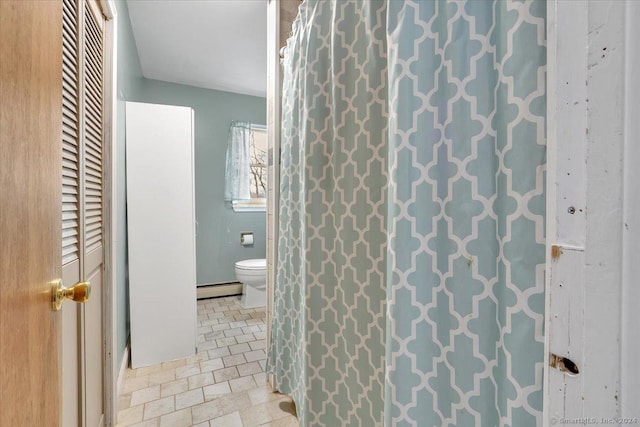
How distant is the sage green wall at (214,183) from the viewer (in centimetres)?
333

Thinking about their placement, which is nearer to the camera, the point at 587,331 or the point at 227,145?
the point at 587,331

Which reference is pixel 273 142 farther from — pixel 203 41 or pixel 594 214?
pixel 594 214

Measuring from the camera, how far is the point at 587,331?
0.32m

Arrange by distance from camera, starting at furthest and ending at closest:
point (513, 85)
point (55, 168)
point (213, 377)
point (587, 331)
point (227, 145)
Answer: point (227, 145)
point (213, 377)
point (55, 168)
point (513, 85)
point (587, 331)

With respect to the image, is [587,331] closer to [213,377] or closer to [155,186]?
[213,377]

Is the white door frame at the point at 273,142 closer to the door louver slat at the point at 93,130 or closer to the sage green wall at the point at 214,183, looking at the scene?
the door louver slat at the point at 93,130

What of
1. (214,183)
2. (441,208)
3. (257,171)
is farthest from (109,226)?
(257,171)

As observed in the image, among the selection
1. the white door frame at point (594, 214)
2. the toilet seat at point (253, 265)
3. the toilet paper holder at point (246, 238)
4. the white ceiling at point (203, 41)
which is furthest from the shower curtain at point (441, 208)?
the toilet paper holder at point (246, 238)

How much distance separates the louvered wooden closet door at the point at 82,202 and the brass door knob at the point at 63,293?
0.25 m

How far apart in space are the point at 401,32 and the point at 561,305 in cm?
64

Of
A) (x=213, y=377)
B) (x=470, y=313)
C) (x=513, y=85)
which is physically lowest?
(x=213, y=377)

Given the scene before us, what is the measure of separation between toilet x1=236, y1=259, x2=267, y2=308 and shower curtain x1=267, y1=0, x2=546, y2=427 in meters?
1.95

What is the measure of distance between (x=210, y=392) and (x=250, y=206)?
218cm

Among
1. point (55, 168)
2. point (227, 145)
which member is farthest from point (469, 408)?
point (227, 145)
